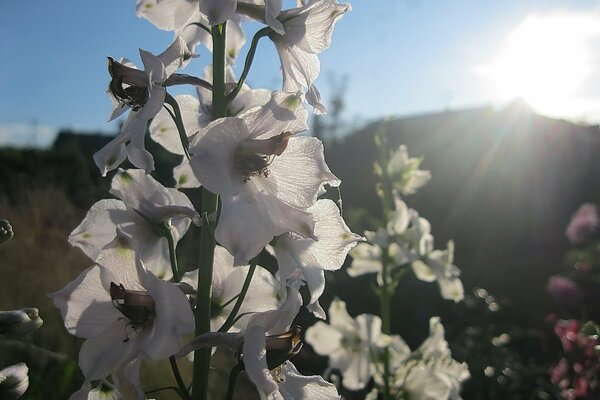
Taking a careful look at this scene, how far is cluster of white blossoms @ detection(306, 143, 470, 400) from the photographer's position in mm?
2660

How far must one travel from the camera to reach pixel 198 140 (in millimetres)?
1075

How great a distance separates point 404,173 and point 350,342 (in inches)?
31.9

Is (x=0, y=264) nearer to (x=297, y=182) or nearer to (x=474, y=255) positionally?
(x=297, y=182)

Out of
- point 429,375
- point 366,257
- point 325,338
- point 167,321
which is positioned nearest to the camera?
point 167,321

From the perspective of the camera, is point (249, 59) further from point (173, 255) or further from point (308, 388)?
point (308, 388)

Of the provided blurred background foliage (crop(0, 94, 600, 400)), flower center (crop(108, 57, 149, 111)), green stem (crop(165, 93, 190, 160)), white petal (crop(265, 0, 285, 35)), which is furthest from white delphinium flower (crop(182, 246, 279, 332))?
blurred background foliage (crop(0, 94, 600, 400))

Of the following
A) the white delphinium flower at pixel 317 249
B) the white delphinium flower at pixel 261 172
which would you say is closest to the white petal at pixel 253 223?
the white delphinium flower at pixel 261 172

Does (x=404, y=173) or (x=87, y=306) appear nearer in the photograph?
(x=87, y=306)

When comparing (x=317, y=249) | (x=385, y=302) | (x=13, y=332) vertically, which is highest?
(x=317, y=249)

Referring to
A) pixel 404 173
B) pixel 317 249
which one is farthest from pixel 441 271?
pixel 317 249

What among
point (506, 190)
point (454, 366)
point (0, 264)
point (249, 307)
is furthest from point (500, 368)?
point (506, 190)

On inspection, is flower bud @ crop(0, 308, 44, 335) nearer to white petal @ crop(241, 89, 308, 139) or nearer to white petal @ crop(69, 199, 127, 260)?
white petal @ crop(69, 199, 127, 260)

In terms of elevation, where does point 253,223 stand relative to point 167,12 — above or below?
below

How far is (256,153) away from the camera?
1.19m
